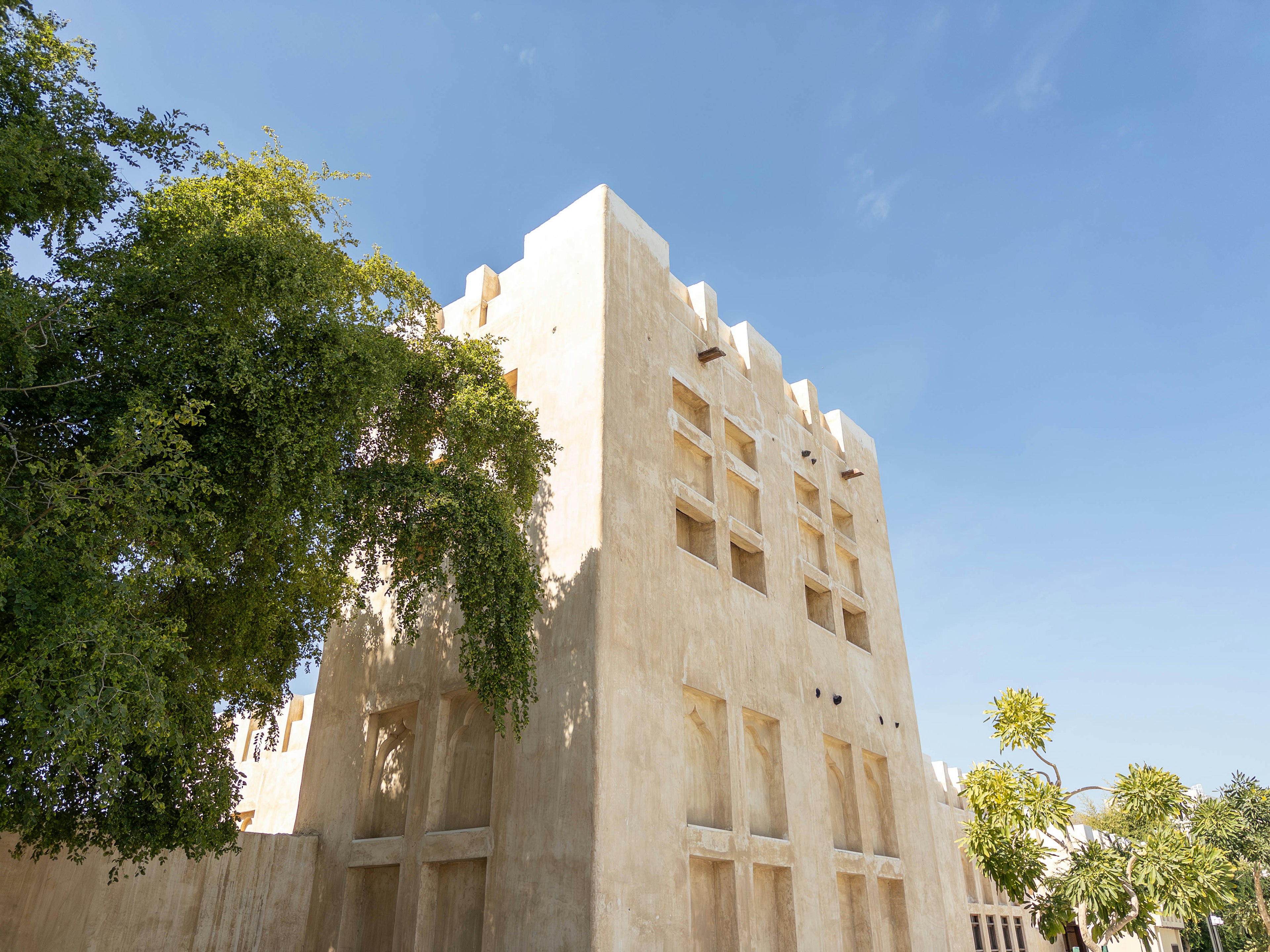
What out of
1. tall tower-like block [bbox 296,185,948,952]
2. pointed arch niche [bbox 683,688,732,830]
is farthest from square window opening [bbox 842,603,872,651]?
pointed arch niche [bbox 683,688,732,830]

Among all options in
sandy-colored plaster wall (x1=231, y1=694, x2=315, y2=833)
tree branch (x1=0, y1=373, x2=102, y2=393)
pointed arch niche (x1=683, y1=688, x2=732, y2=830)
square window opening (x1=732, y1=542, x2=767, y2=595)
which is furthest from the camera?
sandy-colored plaster wall (x1=231, y1=694, x2=315, y2=833)

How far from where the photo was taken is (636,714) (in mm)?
13117

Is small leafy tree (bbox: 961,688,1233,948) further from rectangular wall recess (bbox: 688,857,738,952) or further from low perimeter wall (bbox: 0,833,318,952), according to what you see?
low perimeter wall (bbox: 0,833,318,952)

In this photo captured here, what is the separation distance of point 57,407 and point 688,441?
442 inches

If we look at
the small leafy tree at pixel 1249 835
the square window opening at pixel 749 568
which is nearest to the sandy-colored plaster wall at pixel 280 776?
the square window opening at pixel 749 568

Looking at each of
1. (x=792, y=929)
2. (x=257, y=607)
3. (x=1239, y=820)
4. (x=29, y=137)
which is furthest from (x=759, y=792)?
(x=1239, y=820)

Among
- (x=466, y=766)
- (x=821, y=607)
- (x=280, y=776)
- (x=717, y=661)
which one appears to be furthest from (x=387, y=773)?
(x=821, y=607)

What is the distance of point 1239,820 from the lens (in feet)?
89.2

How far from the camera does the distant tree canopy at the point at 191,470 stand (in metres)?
8.06

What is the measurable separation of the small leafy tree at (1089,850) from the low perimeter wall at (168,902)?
12.7 metres

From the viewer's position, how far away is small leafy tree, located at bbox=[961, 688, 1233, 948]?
1484 centimetres

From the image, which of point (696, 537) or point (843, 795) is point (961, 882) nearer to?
point (843, 795)

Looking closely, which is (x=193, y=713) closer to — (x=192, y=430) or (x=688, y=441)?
(x=192, y=430)

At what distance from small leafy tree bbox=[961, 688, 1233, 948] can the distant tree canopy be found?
9.54 m
